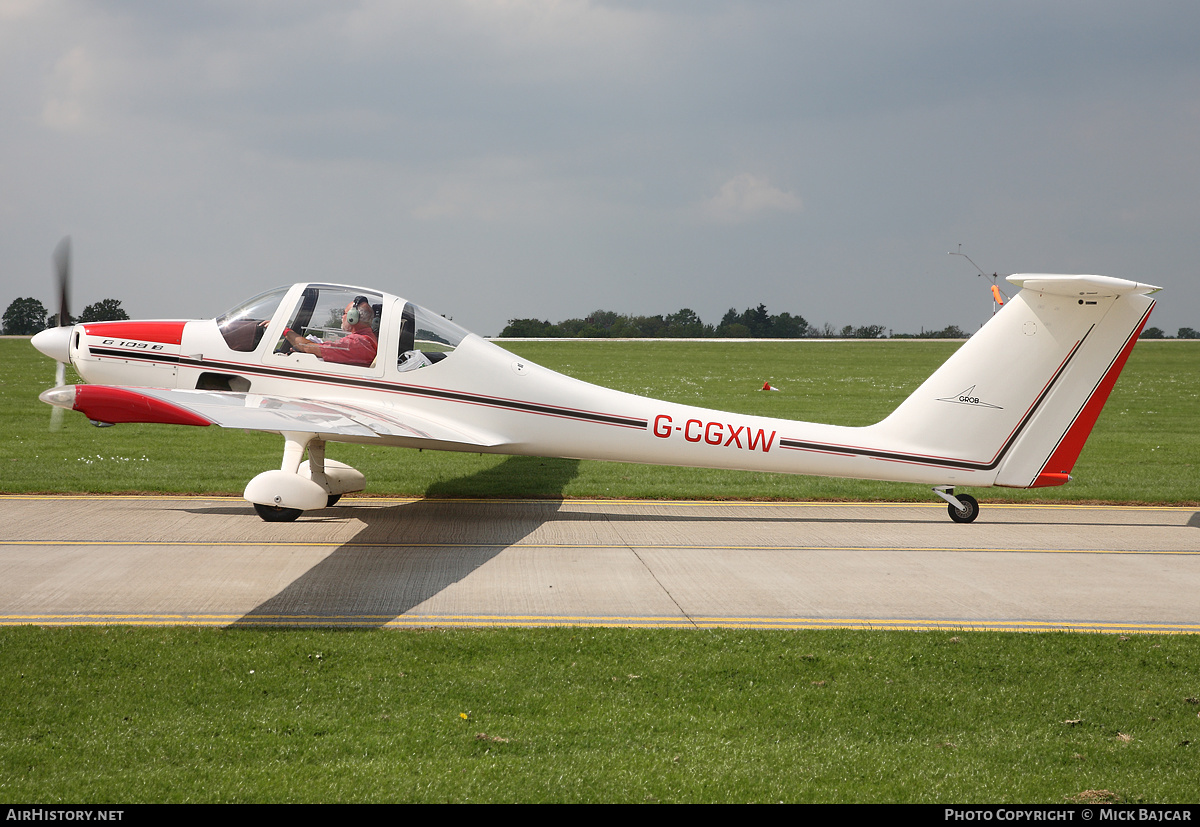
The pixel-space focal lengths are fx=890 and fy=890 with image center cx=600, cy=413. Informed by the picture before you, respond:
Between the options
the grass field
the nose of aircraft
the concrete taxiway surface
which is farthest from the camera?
the nose of aircraft

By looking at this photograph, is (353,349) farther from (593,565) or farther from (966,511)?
(966,511)

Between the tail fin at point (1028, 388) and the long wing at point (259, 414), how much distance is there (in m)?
5.63

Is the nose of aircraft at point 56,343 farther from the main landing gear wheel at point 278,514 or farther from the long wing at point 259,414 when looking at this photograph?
the main landing gear wheel at point 278,514

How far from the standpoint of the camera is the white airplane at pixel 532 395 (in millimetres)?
10727

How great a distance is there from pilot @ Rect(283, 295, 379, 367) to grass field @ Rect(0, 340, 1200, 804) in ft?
16.1

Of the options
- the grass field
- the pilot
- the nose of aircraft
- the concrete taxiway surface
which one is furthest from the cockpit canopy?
the grass field

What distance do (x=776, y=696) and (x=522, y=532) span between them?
559 cm

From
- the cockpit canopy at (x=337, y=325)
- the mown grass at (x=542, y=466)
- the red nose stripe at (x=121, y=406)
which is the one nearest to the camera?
the red nose stripe at (x=121, y=406)

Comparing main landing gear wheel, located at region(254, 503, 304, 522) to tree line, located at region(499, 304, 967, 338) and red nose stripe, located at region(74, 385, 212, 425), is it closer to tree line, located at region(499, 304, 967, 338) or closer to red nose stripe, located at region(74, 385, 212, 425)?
red nose stripe, located at region(74, 385, 212, 425)

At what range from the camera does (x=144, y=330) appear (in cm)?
1148

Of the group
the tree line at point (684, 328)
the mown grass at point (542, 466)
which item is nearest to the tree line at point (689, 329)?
the tree line at point (684, 328)

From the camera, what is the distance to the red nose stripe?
334 inches

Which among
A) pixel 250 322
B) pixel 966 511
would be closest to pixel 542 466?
pixel 250 322

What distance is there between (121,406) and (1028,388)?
10.1 m
